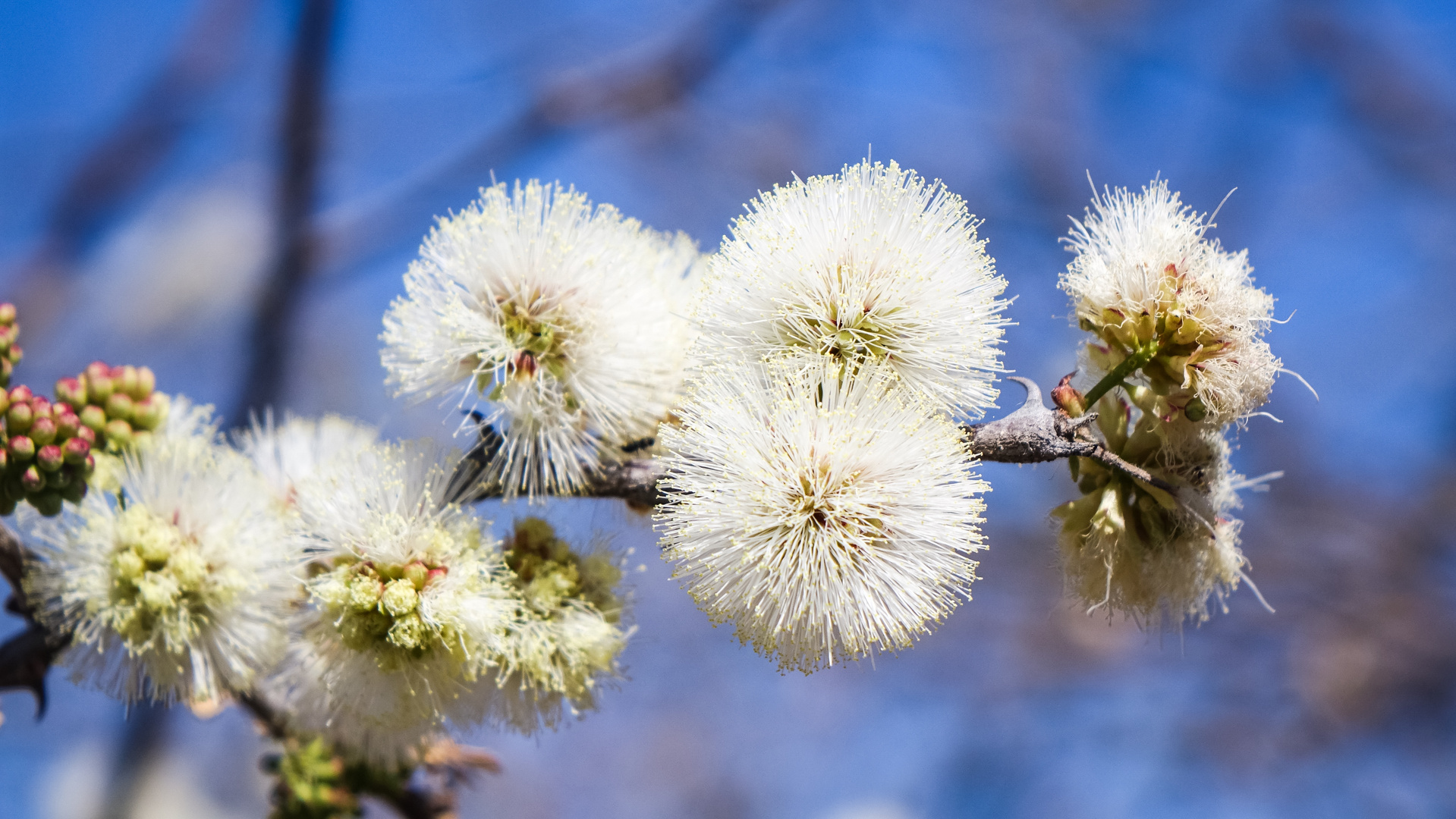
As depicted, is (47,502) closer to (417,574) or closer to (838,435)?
(417,574)

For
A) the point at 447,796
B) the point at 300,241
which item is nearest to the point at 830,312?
the point at 447,796

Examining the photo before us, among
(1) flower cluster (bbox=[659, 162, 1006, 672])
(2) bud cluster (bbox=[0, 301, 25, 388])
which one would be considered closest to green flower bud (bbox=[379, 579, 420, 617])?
(1) flower cluster (bbox=[659, 162, 1006, 672])

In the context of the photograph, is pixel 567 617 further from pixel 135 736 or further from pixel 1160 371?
pixel 135 736

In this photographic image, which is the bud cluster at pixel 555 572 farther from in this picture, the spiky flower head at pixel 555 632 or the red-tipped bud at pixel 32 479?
the red-tipped bud at pixel 32 479

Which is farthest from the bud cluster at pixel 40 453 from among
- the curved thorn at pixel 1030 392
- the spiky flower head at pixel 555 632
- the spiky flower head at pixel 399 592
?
the curved thorn at pixel 1030 392

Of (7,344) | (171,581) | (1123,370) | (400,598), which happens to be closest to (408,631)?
(400,598)
